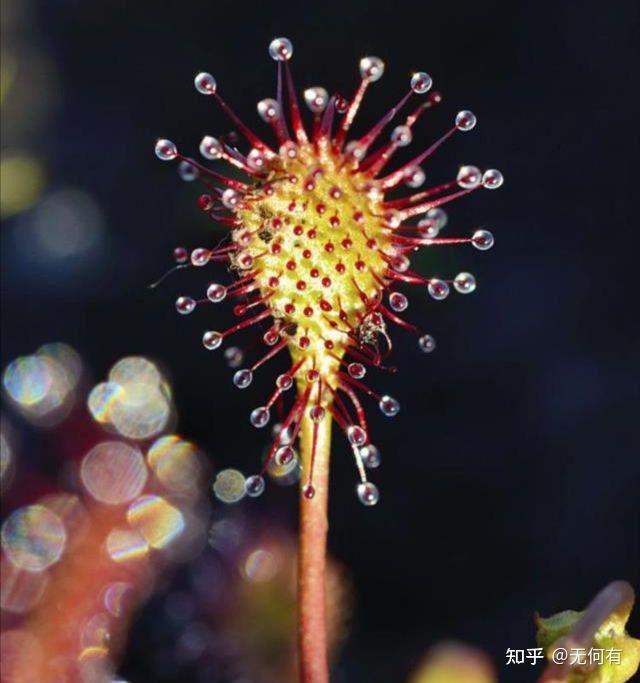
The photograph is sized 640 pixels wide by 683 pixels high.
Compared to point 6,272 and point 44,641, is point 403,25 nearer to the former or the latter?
point 6,272

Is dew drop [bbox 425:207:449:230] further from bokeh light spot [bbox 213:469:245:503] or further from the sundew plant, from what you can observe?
bokeh light spot [bbox 213:469:245:503]

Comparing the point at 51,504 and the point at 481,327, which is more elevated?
the point at 481,327

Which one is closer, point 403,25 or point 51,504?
point 51,504

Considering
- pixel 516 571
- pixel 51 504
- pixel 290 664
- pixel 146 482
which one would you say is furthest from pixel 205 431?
pixel 290 664

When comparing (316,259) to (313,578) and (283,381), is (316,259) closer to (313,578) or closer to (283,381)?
(283,381)

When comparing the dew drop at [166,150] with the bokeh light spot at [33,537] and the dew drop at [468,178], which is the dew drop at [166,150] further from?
the bokeh light spot at [33,537]

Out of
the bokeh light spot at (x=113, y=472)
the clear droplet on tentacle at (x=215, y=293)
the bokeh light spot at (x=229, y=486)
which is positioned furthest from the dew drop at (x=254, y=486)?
the bokeh light spot at (x=229, y=486)
